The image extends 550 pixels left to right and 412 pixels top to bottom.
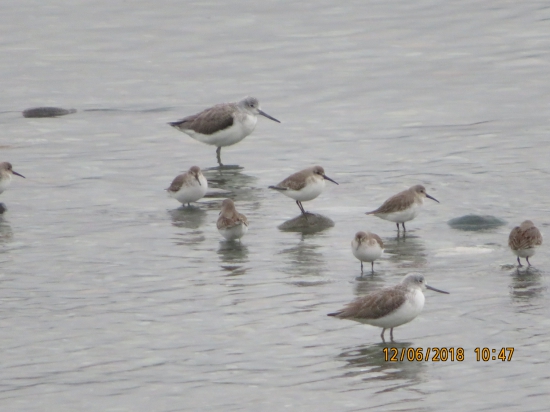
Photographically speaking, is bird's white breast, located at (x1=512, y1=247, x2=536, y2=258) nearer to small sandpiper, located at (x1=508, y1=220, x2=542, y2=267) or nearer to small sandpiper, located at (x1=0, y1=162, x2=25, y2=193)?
small sandpiper, located at (x1=508, y1=220, x2=542, y2=267)

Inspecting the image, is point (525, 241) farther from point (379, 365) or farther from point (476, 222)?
point (379, 365)

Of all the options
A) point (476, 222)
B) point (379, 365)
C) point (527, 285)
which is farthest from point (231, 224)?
point (379, 365)

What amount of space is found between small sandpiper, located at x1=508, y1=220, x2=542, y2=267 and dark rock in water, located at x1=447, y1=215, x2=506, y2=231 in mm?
2282

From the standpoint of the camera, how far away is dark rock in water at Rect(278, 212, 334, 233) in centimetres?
1719

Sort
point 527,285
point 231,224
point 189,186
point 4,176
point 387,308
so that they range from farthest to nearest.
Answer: point 4,176
point 189,186
point 231,224
point 527,285
point 387,308

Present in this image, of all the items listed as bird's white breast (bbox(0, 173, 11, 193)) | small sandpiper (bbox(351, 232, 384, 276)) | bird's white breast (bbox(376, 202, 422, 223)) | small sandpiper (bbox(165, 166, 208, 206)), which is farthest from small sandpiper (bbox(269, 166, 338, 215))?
bird's white breast (bbox(0, 173, 11, 193))

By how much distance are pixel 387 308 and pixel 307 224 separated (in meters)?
5.46

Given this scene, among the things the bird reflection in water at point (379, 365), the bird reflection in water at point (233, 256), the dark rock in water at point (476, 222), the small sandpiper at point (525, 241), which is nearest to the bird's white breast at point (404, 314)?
the bird reflection in water at point (379, 365)

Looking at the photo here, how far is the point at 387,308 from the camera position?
12008 millimetres

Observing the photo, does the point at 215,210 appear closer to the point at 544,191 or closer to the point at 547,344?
the point at 544,191

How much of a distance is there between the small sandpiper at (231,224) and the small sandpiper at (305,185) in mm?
1582

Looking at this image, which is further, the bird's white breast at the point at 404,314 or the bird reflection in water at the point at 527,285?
the bird reflection in water at the point at 527,285

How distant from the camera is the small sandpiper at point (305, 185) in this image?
1756 cm
